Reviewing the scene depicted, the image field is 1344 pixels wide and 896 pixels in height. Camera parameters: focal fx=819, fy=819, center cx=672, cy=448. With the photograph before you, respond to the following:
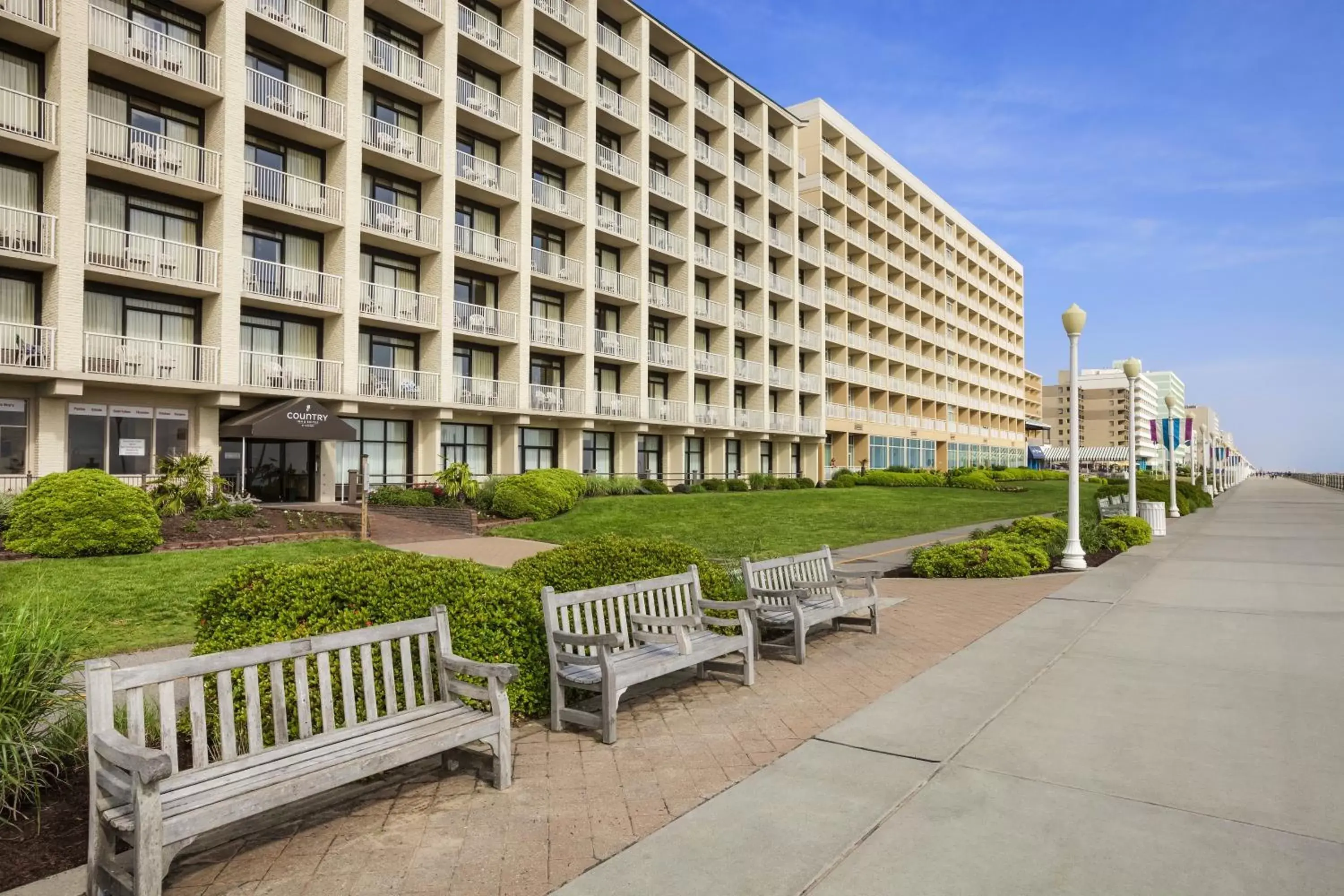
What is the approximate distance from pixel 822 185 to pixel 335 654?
168 ft

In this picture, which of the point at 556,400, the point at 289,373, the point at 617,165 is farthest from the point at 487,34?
the point at 289,373

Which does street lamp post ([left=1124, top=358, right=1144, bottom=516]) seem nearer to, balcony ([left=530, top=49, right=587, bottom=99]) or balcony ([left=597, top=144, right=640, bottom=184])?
balcony ([left=597, top=144, right=640, bottom=184])

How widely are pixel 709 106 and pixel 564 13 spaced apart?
10122 millimetres

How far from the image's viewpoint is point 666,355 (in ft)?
125

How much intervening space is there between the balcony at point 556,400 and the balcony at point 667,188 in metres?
10.6

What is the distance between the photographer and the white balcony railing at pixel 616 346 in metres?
34.7

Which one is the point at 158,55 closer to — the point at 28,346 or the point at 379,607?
the point at 28,346

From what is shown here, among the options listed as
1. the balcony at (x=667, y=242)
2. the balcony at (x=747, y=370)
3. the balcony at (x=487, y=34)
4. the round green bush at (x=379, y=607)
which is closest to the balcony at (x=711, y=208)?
the balcony at (x=667, y=242)

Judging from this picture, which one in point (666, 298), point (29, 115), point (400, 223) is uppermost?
point (29, 115)

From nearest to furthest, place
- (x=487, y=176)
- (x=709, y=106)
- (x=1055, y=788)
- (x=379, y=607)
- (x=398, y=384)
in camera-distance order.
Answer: (x=1055, y=788) < (x=379, y=607) < (x=398, y=384) < (x=487, y=176) < (x=709, y=106)

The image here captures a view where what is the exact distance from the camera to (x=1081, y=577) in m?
13.0

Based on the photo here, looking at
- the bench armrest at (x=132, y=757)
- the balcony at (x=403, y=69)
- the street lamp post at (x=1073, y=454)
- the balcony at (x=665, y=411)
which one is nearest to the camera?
the bench armrest at (x=132, y=757)

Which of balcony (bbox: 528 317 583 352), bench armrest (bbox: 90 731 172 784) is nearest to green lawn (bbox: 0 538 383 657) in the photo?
bench armrest (bbox: 90 731 172 784)

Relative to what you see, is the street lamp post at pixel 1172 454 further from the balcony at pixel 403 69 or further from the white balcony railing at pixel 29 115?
the white balcony railing at pixel 29 115
